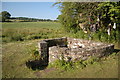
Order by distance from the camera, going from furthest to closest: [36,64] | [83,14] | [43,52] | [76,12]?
[76,12] → [83,14] → [43,52] → [36,64]

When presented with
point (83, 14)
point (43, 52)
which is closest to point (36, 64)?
point (43, 52)

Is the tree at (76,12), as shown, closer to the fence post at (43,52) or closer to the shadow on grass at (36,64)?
the fence post at (43,52)

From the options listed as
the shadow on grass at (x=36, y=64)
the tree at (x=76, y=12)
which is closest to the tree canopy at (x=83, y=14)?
the tree at (x=76, y=12)

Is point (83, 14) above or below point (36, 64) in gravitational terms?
above

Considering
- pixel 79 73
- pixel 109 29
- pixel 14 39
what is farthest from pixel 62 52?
pixel 14 39

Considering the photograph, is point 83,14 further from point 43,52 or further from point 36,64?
point 36,64

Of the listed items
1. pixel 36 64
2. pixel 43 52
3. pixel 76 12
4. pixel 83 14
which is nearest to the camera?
pixel 36 64

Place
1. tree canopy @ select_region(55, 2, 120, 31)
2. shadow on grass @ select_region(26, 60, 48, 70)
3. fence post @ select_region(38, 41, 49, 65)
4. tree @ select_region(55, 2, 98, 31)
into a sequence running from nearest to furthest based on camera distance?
1. shadow on grass @ select_region(26, 60, 48, 70)
2. fence post @ select_region(38, 41, 49, 65)
3. tree canopy @ select_region(55, 2, 120, 31)
4. tree @ select_region(55, 2, 98, 31)

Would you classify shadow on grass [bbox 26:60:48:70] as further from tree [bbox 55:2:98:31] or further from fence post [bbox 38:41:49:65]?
tree [bbox 55:2:98:31]

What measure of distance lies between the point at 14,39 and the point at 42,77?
11102 mm

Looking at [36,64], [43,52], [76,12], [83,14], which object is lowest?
[36,64]

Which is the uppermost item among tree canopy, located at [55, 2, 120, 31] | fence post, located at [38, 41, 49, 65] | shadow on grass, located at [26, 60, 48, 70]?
tree canopy, located at [55, 2, 120, 31]

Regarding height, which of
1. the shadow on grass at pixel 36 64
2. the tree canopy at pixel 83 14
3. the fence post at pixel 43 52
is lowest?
the shadow on grass at pixel 36 64

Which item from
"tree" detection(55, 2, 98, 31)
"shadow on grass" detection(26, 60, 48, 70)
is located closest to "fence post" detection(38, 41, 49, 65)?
"shadow on grass" detection(26, 60, 48, 70)
